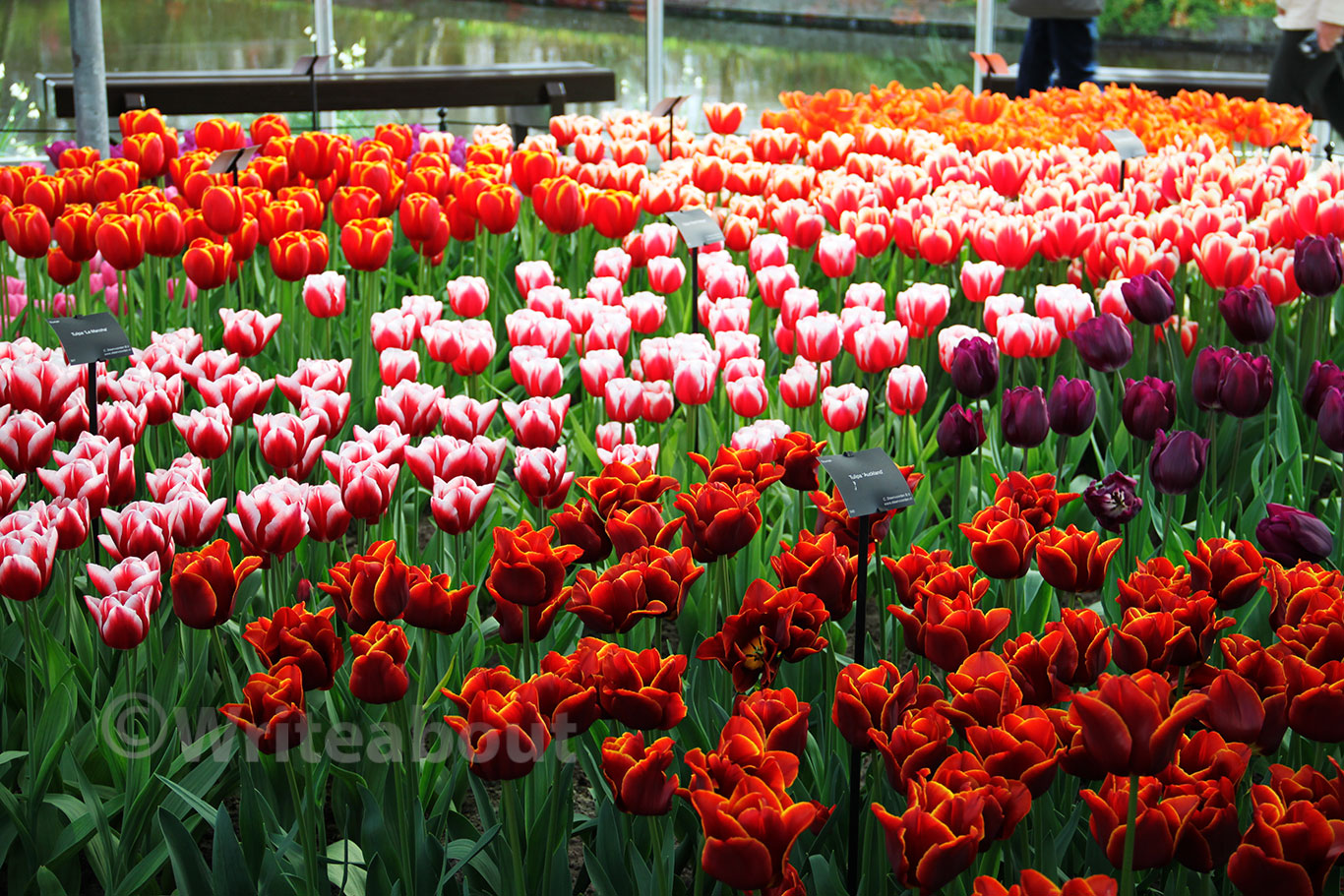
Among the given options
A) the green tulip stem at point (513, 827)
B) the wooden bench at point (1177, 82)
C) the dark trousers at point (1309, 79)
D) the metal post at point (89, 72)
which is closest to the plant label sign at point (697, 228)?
the green tulip stem at point (513, 827)

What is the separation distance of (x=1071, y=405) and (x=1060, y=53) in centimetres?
523

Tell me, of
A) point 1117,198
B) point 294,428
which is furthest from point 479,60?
point 294,428

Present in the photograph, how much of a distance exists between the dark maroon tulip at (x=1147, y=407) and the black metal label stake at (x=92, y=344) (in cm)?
128

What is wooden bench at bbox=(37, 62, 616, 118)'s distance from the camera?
601 cm

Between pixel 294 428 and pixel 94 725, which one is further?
pixel 294 428

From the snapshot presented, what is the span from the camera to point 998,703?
0.98 meters

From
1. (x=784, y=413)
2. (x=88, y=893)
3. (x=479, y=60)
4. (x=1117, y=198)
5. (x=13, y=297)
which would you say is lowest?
(x=88, y=893)

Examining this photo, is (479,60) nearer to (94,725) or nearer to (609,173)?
(609,173)

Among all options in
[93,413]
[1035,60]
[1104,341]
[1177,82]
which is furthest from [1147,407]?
[1177,82]

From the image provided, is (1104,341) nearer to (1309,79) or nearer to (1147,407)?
(1147,407)

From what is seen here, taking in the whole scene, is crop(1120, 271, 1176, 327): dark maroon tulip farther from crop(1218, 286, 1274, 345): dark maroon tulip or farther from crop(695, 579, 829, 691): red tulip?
crop(695, 579, 829, 691): red tulip

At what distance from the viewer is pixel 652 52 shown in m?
9.07

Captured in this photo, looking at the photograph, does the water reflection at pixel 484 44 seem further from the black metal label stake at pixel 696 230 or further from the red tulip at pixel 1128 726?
the red tulip at pixel 1128 726

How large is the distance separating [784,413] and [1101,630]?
4.47ft
